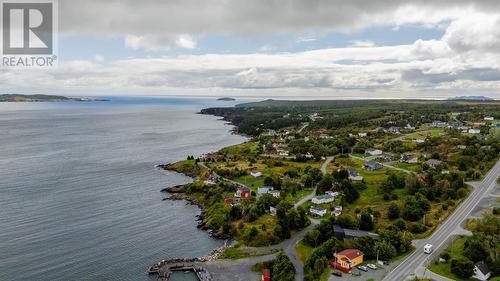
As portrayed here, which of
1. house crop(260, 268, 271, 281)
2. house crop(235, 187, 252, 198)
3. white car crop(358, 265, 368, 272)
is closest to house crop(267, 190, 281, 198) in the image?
house crop(235, 187, 252, 198)

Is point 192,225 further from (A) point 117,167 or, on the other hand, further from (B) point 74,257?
(A) point 117,167

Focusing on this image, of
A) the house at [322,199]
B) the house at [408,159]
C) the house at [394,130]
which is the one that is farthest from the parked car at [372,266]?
the house at [394,130]

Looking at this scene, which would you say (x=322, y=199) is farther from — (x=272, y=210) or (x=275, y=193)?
(x=275, y=193)

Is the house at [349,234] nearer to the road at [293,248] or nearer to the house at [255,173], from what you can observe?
the road at [293,248]

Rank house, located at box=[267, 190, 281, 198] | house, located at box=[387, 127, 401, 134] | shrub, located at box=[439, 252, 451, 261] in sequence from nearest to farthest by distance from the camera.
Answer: shrub, located at box=[439, 252, 451, 261], house, located at box=[267, 190, 281, 198], house, located at box=[387, 127, 401, 134]

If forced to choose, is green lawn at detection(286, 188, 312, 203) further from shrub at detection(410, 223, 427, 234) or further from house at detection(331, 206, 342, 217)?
shrub at detection(410, 223, 427, 234)

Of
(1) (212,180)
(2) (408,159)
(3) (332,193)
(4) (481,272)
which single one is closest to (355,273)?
(4) (481,272)

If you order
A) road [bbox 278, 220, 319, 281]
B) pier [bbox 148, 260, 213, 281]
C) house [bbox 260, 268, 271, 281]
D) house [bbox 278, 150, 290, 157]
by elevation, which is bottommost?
pier [bbox 148, 260, 213, 281]
